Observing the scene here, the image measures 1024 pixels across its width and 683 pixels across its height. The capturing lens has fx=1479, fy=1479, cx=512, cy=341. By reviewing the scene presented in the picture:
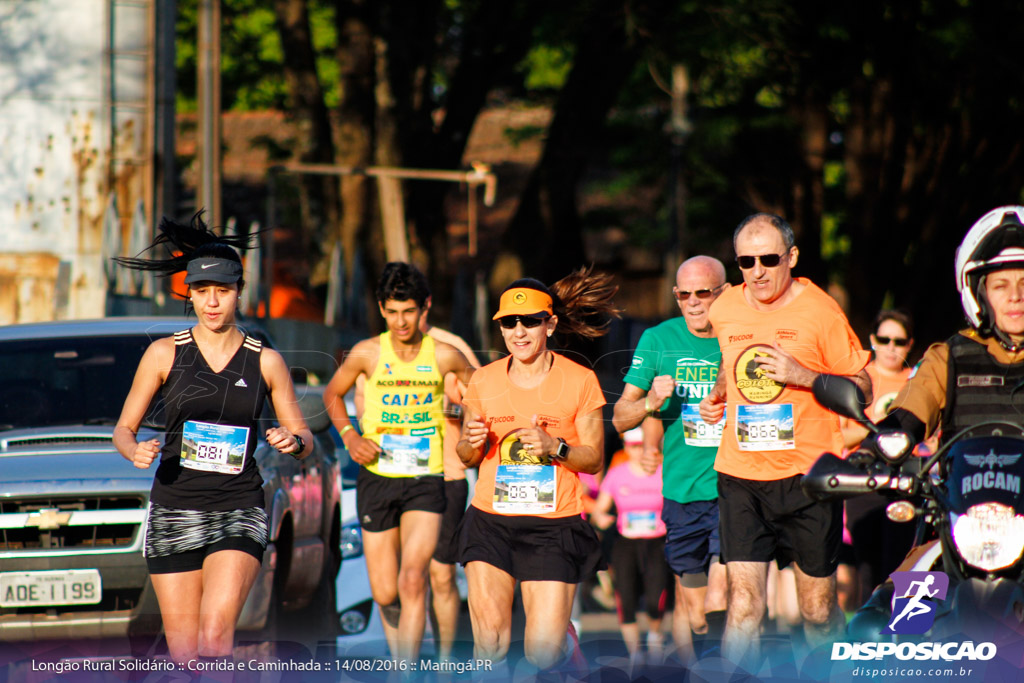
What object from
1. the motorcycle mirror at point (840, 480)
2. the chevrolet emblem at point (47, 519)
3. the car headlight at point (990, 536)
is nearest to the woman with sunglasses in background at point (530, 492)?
the chevrolet emblem at point (47, 519)

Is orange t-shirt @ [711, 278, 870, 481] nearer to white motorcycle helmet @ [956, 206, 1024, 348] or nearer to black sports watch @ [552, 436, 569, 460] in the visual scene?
black sports watch @ [552, 436, 569, 460]

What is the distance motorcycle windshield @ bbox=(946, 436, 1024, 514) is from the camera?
4129mm

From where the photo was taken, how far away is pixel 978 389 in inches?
201

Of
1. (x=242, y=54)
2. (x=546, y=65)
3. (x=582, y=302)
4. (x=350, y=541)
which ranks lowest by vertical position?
(x=350, y=541)

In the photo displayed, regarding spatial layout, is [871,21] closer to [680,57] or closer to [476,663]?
[680,57]

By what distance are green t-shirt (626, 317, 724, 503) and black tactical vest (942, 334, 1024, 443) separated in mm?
3101

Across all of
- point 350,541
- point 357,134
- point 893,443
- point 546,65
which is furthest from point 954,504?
point 546,65

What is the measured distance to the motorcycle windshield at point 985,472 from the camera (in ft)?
13.5

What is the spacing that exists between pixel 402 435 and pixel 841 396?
4.46 m

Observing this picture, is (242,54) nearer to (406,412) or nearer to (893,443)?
(406,412)

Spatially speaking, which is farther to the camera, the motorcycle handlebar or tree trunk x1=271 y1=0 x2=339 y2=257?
tree trunk x1=271 y1=0 x2=339 y2=257

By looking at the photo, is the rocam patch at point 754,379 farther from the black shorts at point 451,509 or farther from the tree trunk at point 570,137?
the tree trunk at point 570,137

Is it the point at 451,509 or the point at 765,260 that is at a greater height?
the point at 765,260

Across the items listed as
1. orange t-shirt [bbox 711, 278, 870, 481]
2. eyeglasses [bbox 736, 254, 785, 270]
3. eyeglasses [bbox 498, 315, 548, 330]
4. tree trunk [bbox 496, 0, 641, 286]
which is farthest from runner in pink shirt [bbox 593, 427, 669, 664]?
tree trunk [bbox 496, 0, 641, 286]
